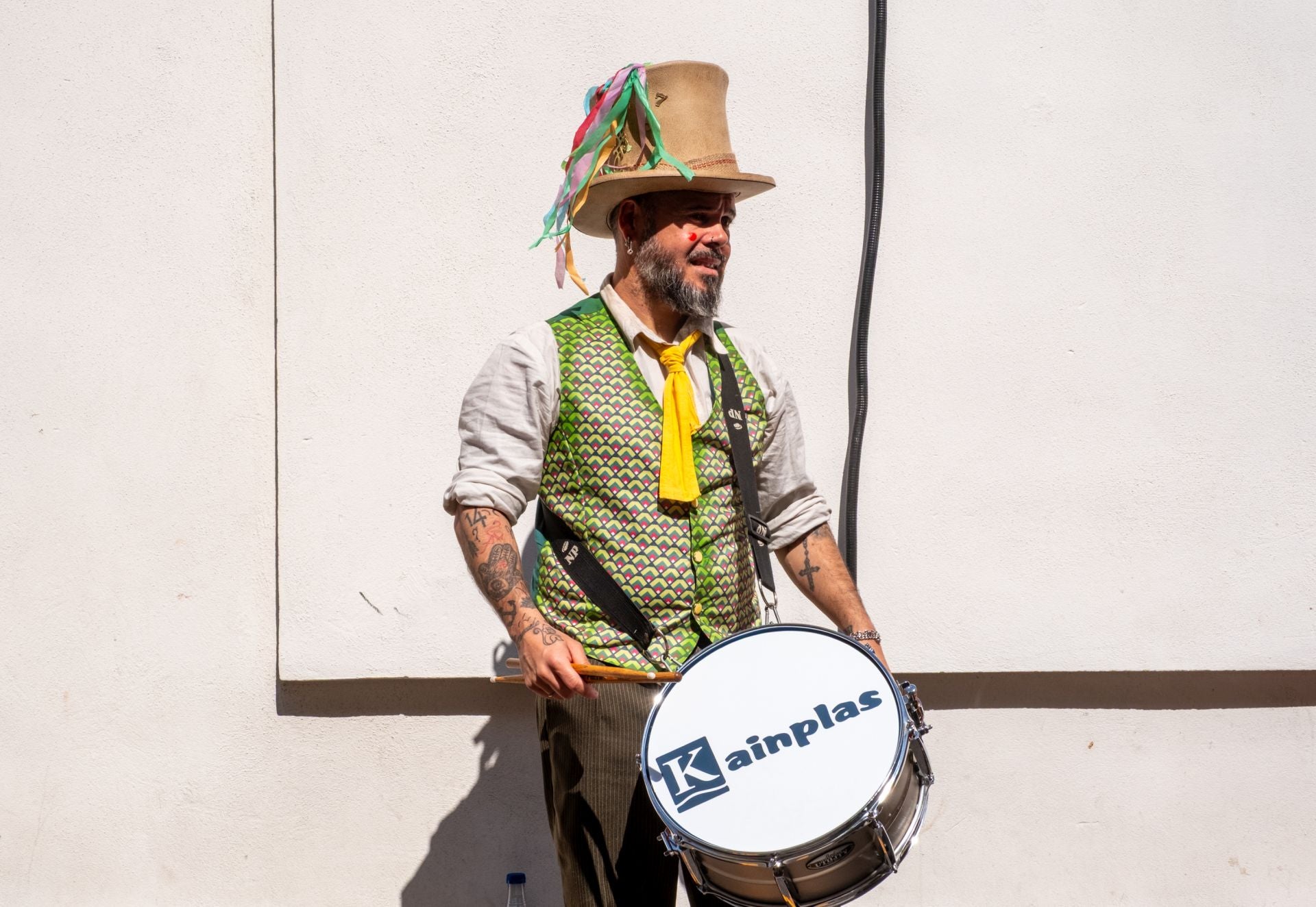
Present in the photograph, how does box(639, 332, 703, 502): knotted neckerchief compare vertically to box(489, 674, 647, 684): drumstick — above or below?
above

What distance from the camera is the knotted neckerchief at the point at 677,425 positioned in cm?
253

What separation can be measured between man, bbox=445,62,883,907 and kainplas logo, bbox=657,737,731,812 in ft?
0.64

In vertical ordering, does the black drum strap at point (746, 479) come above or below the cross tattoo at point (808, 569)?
above

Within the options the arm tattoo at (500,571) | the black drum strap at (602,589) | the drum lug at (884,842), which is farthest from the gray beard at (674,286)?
the drum lug at (884,842)

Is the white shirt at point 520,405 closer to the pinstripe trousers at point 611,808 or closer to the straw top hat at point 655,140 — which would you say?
the straw top hat at point 655,140

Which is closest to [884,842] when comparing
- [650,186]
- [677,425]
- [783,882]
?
[783,882]

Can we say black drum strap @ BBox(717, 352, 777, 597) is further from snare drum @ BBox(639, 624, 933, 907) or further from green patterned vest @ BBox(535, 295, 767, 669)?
snare drum @ BBox(639, 624, 933, 907)

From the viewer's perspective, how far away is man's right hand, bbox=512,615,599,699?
2.24m

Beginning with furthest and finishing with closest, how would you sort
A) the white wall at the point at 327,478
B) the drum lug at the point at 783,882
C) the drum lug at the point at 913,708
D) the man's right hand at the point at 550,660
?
the white wall at the point at 327,478 < the drum lug at the point at 913,708 < the man's right hand at the point at 550,660 < the drum lug at the point at 783,882

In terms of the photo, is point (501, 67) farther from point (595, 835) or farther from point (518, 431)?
point (595, 835)

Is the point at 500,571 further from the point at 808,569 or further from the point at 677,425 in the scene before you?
the point at 808,569

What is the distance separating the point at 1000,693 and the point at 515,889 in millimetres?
1437

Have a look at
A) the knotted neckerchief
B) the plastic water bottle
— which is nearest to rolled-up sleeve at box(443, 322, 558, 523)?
the knotted neckerchief

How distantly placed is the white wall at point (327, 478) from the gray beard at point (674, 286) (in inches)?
34.2
